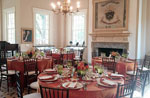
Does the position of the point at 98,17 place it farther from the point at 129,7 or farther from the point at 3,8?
the point at 3,8

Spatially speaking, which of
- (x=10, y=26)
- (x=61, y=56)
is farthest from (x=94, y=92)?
(x=10, y=26)

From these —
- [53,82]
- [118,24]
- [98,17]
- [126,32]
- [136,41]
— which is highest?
[98,17]

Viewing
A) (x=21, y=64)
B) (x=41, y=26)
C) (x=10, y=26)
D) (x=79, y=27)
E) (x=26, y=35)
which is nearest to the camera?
(x=21, y=64)

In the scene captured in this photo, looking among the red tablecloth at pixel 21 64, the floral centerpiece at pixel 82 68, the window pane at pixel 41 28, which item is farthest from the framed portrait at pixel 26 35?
the floral centerpiece at pixel 82 68

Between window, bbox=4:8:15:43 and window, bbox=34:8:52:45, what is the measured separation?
1263 millimetres

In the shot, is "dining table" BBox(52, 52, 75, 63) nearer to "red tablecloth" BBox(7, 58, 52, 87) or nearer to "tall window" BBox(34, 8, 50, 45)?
"red tablecloth" BBox(7, 58, 52, 87)

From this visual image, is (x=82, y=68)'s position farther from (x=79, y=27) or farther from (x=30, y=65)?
(x=79, y=27)

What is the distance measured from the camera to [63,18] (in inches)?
354

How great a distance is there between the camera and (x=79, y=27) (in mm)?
8555

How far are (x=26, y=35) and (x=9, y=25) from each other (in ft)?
5.08

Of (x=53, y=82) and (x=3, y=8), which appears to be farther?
(x=3, y=8)

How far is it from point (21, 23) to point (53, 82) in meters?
5.91

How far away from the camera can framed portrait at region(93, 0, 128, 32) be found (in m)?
6.48

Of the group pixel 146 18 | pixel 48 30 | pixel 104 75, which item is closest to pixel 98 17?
pixel 146 18
